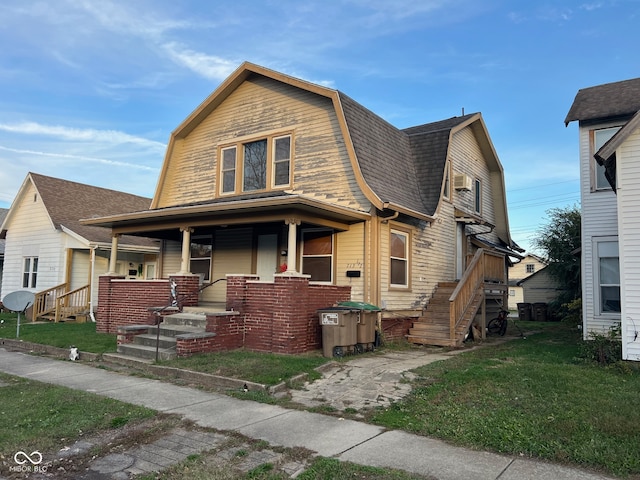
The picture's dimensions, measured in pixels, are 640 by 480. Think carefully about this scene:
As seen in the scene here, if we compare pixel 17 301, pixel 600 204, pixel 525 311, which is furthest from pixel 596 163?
pixel 17 301

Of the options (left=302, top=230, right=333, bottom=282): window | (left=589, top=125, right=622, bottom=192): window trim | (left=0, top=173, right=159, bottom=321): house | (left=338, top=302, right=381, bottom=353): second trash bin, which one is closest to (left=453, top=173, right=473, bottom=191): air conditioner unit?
(left=589, top=125, right=622, bottom=192): window trim

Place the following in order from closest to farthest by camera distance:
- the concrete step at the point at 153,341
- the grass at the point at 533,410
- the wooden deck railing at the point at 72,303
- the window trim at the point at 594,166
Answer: the grass at the point at 533,410
the concrete step at the point at 153,341
the window trim at the point at 594,166
the wooden deck railing at the point at 72,303

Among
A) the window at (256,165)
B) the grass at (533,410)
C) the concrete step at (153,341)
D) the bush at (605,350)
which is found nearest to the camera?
the grass at (533,410)

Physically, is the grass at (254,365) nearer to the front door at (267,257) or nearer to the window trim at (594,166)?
the front door at (267,257)

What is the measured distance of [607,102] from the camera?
13.0m

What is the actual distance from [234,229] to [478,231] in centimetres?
918

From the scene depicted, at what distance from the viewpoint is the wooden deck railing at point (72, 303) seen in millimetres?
19030

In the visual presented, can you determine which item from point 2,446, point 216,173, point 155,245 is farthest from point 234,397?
point 155,245

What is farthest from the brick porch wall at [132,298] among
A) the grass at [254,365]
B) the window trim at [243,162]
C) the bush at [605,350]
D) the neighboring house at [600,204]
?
the neighboring house at [600,204]

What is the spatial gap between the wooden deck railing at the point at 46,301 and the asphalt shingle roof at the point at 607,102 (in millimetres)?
19135

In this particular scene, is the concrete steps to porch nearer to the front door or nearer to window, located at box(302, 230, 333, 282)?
the front door

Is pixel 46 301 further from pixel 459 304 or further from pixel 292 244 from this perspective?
pixel 459 304

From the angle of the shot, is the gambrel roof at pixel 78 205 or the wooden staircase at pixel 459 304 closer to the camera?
the wooden staircase at pixel 459 304

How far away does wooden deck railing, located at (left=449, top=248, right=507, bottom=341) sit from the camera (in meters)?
12.3
